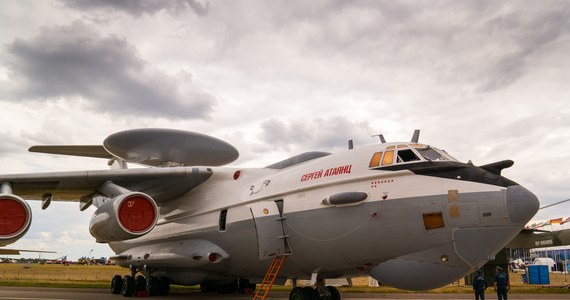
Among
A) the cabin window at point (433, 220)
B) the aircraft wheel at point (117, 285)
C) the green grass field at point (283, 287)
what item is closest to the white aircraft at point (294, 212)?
the cabin window at point (433, 220)

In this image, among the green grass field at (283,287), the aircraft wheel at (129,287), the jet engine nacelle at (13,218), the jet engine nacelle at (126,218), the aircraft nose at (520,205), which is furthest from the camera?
→ the green grass field at (283,287)

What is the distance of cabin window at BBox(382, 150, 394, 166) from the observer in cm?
745

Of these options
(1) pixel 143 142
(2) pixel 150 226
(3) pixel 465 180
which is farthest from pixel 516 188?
(1) pixel 143 142

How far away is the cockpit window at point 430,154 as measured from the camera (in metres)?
7.37

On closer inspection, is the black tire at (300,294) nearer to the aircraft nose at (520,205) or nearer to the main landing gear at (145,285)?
the aircraft nose at (520,205)

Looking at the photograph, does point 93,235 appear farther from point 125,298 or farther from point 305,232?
point 305,232

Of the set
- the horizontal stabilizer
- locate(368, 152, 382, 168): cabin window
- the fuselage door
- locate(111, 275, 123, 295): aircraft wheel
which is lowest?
locate(111, 275, 123, 295): aircraft wheel

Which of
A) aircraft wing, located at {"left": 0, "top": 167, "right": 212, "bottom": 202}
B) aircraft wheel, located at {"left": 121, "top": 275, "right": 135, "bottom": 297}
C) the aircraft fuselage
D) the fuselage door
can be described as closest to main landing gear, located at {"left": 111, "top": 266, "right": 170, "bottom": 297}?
aircraft wheel, located at {"left": 121, "top": 275, "right": 135, "bottom": 297}

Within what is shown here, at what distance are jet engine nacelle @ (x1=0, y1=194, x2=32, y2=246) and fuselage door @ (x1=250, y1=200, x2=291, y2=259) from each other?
4.17 metres

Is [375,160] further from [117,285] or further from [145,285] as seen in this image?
[117,285]

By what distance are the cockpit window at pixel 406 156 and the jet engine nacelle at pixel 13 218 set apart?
6.64 metres

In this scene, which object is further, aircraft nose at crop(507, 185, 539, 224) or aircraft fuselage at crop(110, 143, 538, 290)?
aircraft fuselage at crop(110, 143, 538, 290)

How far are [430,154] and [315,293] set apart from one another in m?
3.01

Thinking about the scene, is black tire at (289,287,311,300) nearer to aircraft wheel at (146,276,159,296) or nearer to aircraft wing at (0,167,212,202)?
aircraft wing at (0,167,212,202)
